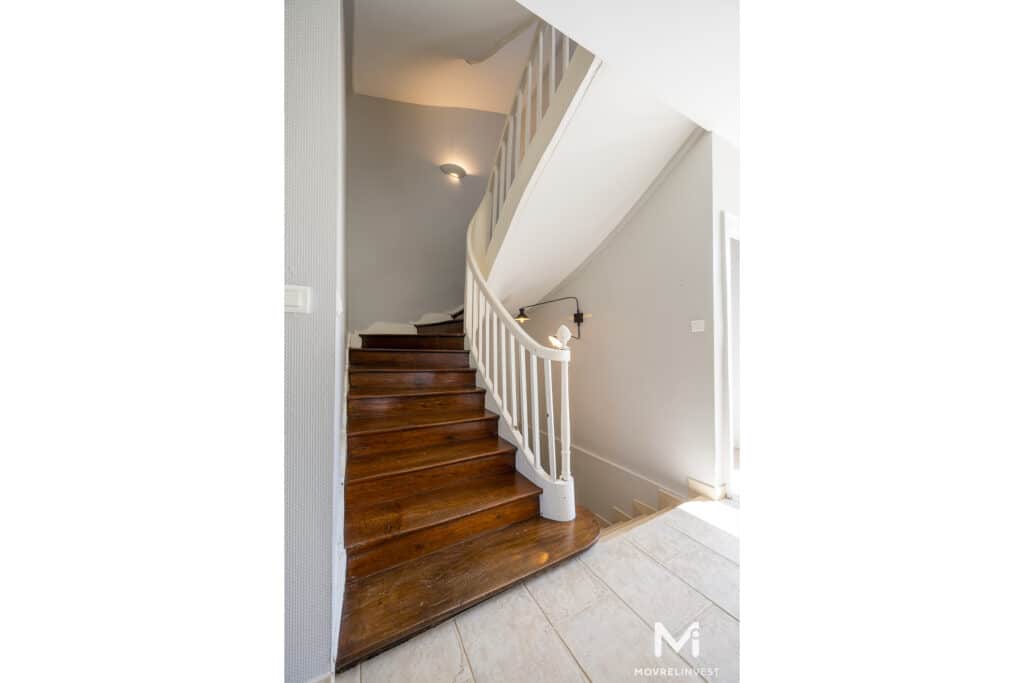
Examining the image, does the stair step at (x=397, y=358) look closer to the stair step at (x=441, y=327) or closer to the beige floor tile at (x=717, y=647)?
the stair step at (x=441, y=327)

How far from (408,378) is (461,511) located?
0.98 metres

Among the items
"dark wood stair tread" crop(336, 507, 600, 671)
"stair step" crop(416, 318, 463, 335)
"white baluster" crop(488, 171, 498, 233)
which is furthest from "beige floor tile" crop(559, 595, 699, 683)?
"stair step" crop(416, 318, 463, 335)

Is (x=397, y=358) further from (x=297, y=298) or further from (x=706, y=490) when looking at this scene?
(x=706, y=490)

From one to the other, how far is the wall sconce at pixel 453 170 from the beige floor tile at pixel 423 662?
144 inches

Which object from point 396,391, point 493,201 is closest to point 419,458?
point 396,391

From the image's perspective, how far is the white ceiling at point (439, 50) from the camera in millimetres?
2479

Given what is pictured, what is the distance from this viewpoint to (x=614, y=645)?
1.04 meters

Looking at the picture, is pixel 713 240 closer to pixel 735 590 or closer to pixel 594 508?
pixel 735 590

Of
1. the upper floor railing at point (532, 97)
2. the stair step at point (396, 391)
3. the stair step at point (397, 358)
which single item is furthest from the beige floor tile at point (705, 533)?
the upper floor railing at point (532, 97)

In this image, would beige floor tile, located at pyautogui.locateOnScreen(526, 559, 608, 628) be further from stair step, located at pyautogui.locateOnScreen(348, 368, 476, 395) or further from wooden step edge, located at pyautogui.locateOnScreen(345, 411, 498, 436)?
stair step, located at pyautogui.locateOnScreen(348, 368, 476, 395)

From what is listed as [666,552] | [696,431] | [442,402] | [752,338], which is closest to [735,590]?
[666,552]

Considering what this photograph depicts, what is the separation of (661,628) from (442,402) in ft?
4.93
